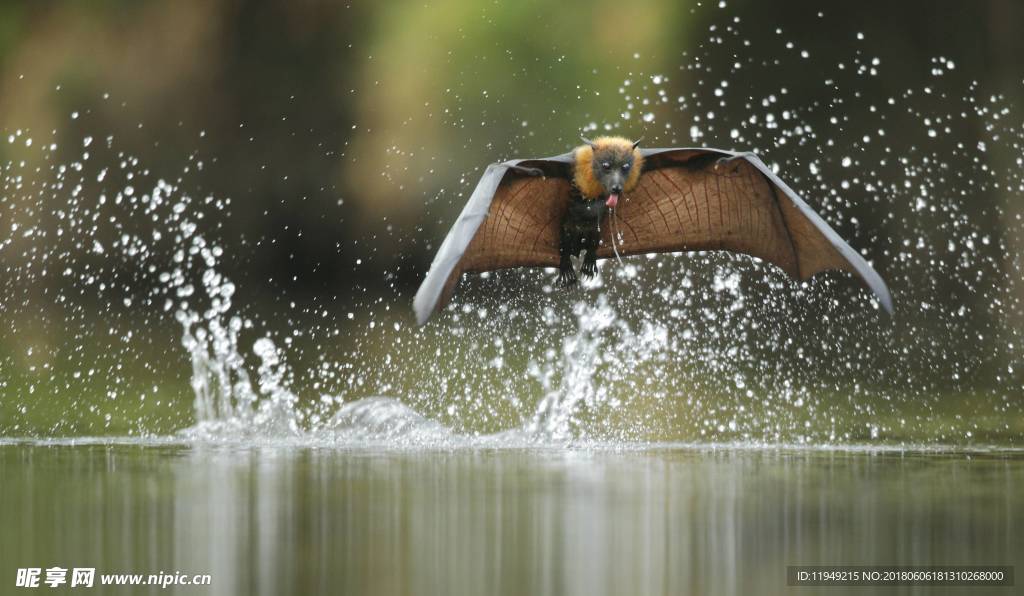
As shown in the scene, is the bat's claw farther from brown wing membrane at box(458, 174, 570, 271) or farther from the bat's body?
brown wing membrane at box(458, 174, 570, 271)

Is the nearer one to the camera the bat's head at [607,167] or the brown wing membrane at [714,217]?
the bat's head at [607,167]

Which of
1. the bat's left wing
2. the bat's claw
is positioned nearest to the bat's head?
the bat's left wing

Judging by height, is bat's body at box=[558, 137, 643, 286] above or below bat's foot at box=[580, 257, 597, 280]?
above

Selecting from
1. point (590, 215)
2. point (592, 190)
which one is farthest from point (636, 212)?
point (592, 190)

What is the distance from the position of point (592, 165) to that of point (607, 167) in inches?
2.1

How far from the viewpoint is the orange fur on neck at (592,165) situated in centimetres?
379

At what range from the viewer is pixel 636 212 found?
13.9 ft

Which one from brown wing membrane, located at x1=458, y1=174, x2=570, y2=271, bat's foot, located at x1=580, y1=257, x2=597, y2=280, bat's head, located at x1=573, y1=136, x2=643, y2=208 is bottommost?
bat's foot, located at x1=580, y1=257, x2=597, y2=280

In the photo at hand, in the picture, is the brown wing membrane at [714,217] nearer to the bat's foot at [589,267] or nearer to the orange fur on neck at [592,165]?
the bat's foot at [589,267]

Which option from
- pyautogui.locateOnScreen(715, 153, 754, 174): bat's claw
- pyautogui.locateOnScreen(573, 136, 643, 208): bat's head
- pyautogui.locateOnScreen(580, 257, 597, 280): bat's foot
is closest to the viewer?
pyautogui.locateOnScreen(573, 136, 643, 208): bat's head

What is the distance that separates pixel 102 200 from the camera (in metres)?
6.91

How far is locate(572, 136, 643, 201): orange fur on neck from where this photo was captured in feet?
12.4

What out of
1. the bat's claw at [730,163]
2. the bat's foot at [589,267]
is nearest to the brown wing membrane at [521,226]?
the bat's foot at [589,267]

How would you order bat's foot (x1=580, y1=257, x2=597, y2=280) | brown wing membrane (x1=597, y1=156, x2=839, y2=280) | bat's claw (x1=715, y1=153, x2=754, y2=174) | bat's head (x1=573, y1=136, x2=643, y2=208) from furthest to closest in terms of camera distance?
bat's foot (x1=580, y1=257, x2=597, y2=280) → brown wing membrane (x1=597, y1=156, x2=839, y2=280) → bat's claw (x1=715, y1=153, x2=754, y2=174) → bat's head (x1=573, y1=136, x2=643, y2=208)
